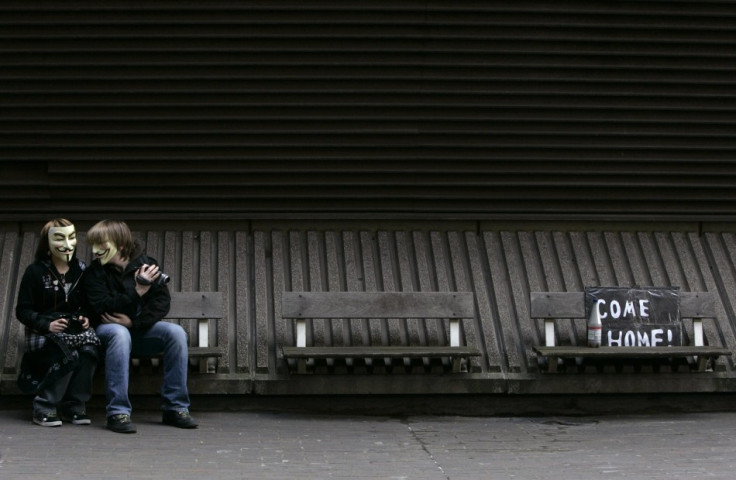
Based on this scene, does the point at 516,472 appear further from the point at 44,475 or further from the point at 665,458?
the point at 44,475

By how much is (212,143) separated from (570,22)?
3.12 meters

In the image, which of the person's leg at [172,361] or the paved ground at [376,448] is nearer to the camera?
the paved ground at [376,448]

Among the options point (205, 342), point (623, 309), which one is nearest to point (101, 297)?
point (205, 342)

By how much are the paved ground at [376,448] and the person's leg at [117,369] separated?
0.67 feet

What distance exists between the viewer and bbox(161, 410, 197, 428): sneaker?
8.12 meters

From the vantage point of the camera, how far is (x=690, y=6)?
32.5ft

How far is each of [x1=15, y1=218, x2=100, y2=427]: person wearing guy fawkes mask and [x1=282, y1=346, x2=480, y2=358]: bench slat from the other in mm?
1458

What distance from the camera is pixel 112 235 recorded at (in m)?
8.26

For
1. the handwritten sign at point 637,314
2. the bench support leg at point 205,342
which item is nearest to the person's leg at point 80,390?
the bench support leg at point 205,342

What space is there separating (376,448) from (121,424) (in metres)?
1.70

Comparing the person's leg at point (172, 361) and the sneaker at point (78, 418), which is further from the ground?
the person's leg at point (172, 361)

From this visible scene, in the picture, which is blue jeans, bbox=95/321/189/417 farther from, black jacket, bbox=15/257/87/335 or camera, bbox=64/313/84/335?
black jacket, bbox=15/257/87/335

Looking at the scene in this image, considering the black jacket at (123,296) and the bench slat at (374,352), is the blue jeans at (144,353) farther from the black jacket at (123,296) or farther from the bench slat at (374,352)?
the bench slat at (374,352)

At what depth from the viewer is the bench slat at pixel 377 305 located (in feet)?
29.1
